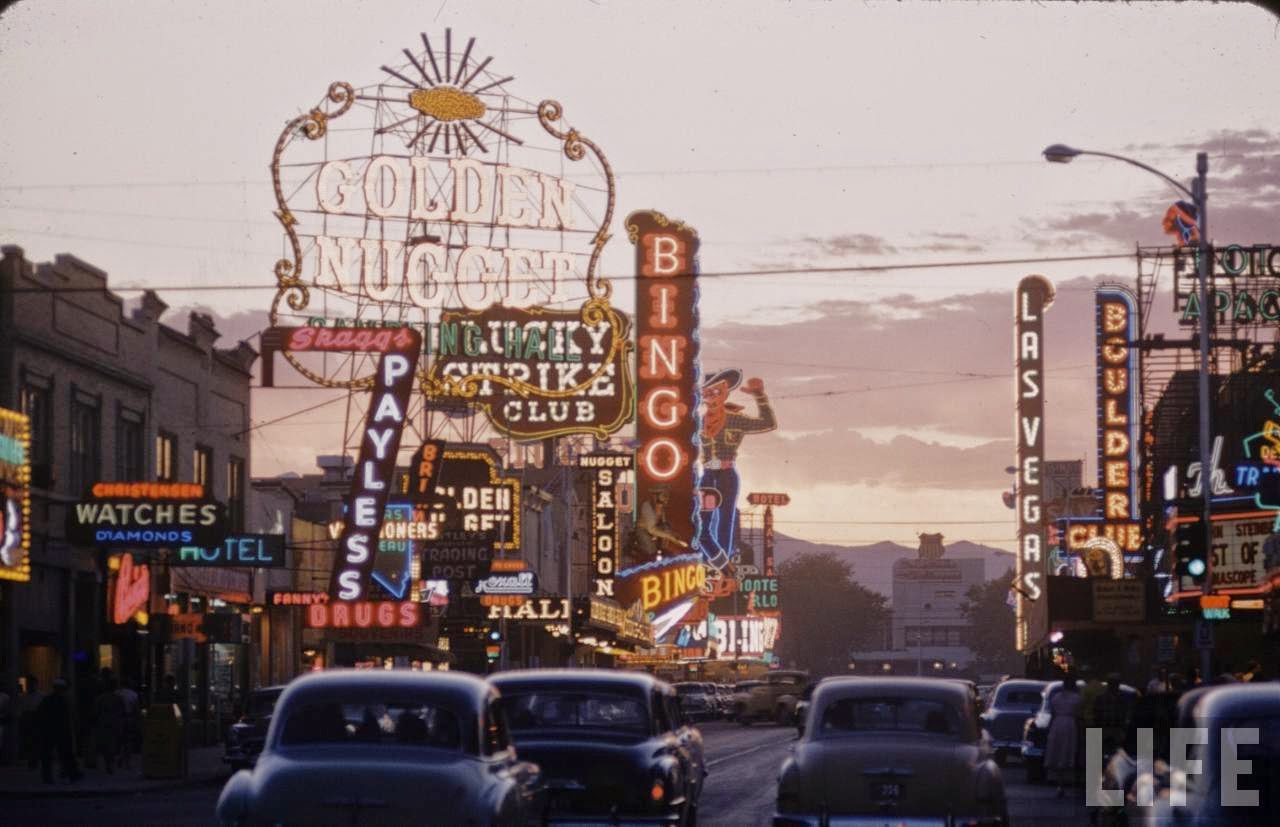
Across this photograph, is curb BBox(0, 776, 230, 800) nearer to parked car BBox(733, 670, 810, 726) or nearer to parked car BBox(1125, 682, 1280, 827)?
parked car BBox(1125, 682, 1280, 827)

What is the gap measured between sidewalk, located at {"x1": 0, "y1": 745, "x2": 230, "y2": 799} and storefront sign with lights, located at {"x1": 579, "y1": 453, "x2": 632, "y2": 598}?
129 feet

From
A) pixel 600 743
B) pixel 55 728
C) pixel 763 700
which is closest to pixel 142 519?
pixel 55 728

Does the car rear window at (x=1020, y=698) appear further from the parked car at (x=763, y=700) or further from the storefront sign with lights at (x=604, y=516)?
the storefront sign with lights at (x=604, y=516)

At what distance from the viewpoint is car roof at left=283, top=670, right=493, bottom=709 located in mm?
14883

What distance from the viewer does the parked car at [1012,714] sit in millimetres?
39594

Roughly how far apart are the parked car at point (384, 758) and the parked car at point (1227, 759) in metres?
4.47

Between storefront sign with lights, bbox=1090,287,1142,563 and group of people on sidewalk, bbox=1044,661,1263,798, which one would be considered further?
storefront sign with lights, bbox=1090,287,1142,563

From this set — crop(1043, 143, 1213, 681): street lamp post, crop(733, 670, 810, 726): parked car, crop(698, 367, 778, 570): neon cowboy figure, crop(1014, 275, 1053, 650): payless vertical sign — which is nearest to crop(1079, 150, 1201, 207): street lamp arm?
crop(1043, 143, 1213, 681): street lamp post

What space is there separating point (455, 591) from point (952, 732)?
151 feet

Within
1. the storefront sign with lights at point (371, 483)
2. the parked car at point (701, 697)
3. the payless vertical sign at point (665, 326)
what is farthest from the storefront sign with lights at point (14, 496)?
the payless vertical sign at point (665, 326)

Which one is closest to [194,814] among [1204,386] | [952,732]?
[952,732]

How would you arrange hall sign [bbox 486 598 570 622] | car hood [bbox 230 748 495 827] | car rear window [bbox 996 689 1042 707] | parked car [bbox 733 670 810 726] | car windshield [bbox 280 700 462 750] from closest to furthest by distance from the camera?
car hood [bbox 230 748 495 827] → car windshield [bbox 280 700 462 750] → car rear window [bbox 996 689 1042 707] → hall sign [bbox 486 598 570 622] → parked car [bbox 733 670 810 726]

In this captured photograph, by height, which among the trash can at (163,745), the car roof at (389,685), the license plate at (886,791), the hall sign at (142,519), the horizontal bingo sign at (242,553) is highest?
the hall sign at (142,519)

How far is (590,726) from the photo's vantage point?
18.9m
